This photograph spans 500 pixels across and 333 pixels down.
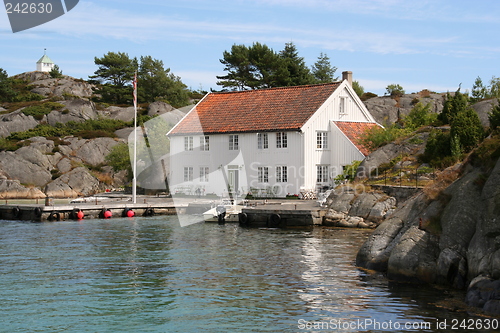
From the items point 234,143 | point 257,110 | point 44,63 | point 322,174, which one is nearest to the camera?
point 322,174

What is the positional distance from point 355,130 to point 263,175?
8272 millimetres

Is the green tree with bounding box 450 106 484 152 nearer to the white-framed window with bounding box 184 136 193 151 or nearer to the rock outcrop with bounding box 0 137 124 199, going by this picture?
the white-framed window with bounding box 184 136 193 151

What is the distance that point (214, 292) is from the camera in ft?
62.7

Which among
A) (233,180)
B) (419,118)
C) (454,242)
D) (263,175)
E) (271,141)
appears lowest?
(454,242)

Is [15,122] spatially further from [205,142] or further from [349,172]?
[349,172]

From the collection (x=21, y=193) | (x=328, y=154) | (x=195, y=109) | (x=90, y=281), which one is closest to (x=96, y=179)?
(x=21, y=193)

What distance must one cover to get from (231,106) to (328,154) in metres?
10.5

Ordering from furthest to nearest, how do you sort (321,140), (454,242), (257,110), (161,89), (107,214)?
1. (161,89)
2. (257,110)
3. (321,140)
4. (107,214)
5. (454,242)

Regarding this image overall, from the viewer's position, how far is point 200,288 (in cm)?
1973

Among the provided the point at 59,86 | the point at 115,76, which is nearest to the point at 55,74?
the point at 59,86

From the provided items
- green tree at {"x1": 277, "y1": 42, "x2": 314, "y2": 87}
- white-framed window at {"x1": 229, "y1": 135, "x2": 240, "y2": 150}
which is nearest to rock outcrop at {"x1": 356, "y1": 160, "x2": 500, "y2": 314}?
white-framed window at {"x1": 229, "y1": 135, "x2": 240, "y2": 150}

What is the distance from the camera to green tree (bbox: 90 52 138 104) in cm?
9600

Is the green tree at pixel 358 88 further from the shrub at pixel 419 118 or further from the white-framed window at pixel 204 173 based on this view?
the white-framed window at pixel 204 173

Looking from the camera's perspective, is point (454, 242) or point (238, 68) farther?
point (238, 68)
